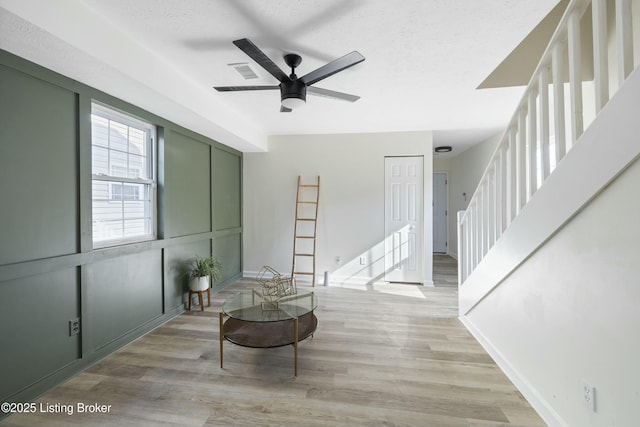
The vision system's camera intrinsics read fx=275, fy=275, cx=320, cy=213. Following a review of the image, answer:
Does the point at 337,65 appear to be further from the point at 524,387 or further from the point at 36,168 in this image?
the point at 524,387

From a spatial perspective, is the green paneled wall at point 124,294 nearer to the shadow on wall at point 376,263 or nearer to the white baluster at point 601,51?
the shadow on wall at point 376,263

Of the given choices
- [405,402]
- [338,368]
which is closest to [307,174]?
[338,368]

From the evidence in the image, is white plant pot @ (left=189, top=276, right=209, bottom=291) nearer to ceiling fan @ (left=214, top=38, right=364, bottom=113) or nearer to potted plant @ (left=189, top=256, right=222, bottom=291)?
potted plant @ (left=189, top=256, right=222, bottom=291)

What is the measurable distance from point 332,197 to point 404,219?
1.21 metres

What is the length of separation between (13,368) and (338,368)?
2.11m

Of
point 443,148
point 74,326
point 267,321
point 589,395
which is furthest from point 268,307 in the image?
point 443,148

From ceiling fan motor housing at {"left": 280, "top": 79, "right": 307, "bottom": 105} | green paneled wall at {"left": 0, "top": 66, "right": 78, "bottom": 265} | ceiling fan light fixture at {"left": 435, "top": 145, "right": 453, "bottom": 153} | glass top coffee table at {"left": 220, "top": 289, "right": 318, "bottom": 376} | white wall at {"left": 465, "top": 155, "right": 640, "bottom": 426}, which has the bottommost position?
glass top coffee table at {"left": 220, "top": 289, "right": 318, "bottom": 376}

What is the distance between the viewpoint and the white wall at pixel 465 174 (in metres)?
4.85

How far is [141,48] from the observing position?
209 centimetres

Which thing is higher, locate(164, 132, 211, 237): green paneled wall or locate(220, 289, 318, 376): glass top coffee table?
locate(164, 132, 211, 237): green paneled wall

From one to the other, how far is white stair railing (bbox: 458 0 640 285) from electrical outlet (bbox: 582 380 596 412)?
1.05 metres

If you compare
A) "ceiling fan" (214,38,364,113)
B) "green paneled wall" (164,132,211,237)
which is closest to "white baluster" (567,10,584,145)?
"ceiling fan" (214,38,364,113)

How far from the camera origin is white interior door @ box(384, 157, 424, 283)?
4340 mm

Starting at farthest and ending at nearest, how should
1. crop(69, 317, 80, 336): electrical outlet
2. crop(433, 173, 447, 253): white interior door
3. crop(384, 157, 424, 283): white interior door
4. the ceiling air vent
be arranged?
1. crop(433, 173, 447, 253): white interior door
2. crop(384, 157, 424, 283): white interior door
3. the ceiling air vent
4. crop(69, 317, 80, 336): electrical outlet
